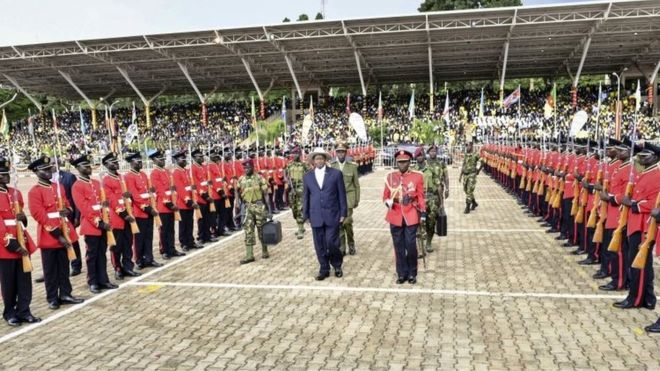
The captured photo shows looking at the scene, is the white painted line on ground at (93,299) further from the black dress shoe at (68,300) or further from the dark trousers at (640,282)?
the dark trousers at (640,282)

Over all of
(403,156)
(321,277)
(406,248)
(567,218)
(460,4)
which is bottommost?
(321,277)

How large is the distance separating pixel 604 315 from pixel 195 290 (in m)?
4.72

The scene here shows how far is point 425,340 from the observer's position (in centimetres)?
530

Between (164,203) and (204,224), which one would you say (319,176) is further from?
(204,224)

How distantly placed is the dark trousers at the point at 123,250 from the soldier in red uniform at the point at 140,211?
31cm

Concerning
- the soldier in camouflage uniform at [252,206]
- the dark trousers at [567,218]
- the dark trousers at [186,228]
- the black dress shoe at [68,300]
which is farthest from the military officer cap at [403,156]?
the black dress shoe at [68,300]

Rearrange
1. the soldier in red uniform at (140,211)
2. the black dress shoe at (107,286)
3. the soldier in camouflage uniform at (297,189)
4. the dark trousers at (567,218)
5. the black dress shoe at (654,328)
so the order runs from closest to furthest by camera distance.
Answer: the black dress shoe at (654,328) < the black dress shoe at (107,286) < the soldier in red uniform at (140,211) < the dark trousers at (567,218) < the soldier in camouflage uniform at (297,189)

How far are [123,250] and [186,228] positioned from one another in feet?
6.06

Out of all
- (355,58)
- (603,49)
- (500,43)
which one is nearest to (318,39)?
(355,58)

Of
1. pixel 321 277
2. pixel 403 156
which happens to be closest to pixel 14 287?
pixel 321 277

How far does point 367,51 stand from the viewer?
125 ft

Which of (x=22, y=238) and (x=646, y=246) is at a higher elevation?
(x=22, y=238)

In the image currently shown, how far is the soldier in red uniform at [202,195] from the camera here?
10.5 m

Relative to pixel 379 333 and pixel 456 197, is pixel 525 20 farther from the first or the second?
pixel 379 333
